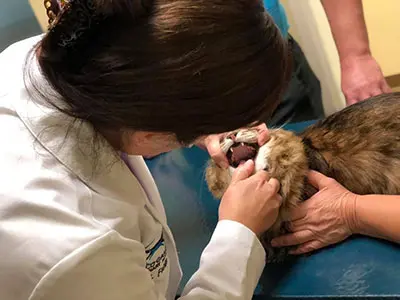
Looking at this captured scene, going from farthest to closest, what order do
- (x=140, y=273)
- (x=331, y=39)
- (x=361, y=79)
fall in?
(x=331, y=39)
(x=361, y=79)
(x=140, y=273)

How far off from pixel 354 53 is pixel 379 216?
514 millimetres

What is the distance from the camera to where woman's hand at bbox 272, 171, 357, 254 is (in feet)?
3.24

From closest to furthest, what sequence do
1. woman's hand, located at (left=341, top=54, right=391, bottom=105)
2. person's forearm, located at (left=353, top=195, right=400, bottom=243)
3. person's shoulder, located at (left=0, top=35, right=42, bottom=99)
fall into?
person's shoulder, located at (left=0, top=35, right=42, bottom=99), person's forearm, located at (left=353, top=195, right=400, bottom=243), woman's hand, located at (left=341, top=54, right=391, bottom=105)

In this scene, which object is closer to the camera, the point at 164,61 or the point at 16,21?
the point at 164,61

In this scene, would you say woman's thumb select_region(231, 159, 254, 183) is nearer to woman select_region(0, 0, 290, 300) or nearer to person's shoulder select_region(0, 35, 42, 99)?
woman select_region(0, 0, 290, 300)

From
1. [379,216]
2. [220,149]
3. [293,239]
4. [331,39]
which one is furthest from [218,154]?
[331,39]

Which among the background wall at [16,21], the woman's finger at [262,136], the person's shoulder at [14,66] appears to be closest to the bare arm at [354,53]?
the woman's finger at [262,136]

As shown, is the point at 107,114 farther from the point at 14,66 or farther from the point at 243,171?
the point at 243,171

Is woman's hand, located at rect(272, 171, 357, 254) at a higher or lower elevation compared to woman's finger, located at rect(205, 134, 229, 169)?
lower

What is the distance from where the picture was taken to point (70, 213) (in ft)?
2.20

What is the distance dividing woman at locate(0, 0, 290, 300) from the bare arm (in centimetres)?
61

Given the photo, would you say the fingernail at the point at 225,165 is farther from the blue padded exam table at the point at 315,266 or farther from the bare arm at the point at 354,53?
the bare arm at the point at 354,53

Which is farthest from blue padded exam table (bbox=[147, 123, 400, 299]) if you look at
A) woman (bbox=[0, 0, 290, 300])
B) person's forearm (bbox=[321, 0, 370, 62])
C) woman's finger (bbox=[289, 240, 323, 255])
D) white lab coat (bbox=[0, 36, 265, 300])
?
person's forearm (bbox=[321, 0, 370, 62])

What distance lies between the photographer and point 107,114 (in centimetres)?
67
